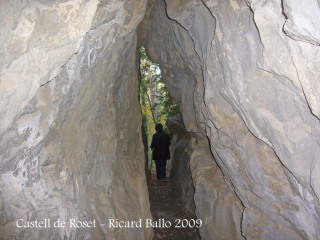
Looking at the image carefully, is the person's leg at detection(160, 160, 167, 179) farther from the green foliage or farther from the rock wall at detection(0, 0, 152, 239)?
the rock wall at detection(0, 0, 152, 239)

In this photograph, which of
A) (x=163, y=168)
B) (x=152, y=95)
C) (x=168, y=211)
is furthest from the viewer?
(x=152, y=95)

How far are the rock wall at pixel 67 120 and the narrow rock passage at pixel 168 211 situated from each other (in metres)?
0.96

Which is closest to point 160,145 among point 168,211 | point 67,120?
point 168,211

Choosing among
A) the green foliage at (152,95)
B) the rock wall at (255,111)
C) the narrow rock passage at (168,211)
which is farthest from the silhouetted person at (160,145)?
the rock wall at (255,111)

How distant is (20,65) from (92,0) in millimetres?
1061

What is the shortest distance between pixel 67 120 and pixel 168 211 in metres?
5.01

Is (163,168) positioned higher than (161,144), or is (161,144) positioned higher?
(161,144)

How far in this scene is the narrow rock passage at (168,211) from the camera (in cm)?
695

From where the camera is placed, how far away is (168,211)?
27.1ft

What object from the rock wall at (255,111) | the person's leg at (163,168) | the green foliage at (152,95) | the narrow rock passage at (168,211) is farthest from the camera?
the green foliage at (152,95)

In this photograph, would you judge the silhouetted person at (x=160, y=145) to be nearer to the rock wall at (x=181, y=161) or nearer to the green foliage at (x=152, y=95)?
the rock wall at (x=181, y=161)

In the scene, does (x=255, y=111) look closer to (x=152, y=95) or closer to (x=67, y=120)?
(x=67, y=120)

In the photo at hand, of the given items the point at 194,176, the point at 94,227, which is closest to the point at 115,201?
the point at 94,227

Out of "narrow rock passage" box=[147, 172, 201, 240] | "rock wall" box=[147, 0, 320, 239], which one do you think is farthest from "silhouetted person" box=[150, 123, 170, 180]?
"rock wall" box=[147, 0, 320, 239]
